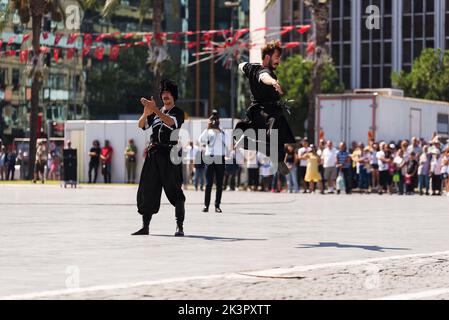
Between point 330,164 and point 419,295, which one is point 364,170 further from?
point 419,295

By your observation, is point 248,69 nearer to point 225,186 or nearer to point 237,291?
point 237,291

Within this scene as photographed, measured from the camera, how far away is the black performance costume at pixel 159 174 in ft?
49.8

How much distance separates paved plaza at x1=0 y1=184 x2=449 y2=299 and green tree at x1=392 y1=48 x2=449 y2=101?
5900 cm

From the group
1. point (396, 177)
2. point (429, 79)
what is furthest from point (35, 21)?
point (429, 79)

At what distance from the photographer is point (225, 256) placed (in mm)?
12125

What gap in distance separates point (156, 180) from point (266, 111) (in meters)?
1.73

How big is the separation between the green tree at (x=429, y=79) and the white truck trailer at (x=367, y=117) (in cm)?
3967

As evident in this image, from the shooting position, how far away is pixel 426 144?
38344mm

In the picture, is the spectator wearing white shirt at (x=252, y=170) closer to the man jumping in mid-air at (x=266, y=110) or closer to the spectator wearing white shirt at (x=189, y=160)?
the spectator wearing white shirt at (x=189, y=160)

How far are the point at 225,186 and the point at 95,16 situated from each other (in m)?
70.7

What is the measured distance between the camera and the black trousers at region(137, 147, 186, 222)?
1516 centimetres

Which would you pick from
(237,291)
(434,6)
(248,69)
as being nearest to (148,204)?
(248,69)

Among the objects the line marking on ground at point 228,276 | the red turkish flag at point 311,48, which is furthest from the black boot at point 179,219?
the red turkish flag at point 311,48

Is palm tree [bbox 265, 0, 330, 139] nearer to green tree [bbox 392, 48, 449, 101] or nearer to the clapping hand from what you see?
the clapping hand
